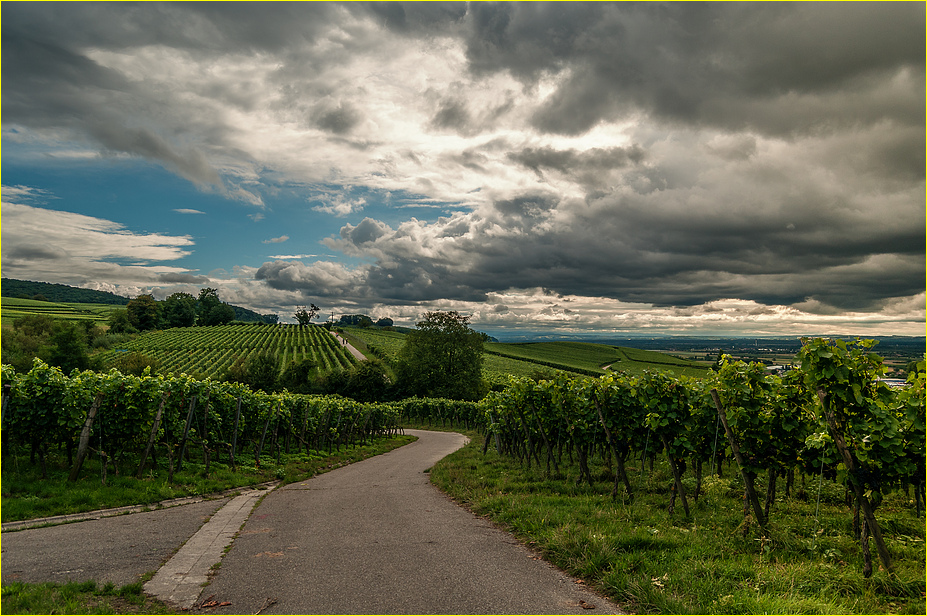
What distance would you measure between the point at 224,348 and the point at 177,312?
170 ft

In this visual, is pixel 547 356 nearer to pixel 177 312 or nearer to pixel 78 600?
pixel 177 312

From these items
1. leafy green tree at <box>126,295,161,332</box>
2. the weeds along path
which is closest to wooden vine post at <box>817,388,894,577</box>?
the weeds along path

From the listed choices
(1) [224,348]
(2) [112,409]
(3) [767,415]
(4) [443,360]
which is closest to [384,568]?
(3) [767,415]

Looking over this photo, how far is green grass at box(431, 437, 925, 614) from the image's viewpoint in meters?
5.36

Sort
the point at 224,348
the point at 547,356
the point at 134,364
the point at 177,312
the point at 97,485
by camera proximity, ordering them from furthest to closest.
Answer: the point at 177,312 < the point at 547,356 < the point at 224,348 < the point at 134,364 < the point at 97,485

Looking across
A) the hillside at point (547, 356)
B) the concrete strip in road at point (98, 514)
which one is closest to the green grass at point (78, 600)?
the concrete strip in road at point (98, 514)

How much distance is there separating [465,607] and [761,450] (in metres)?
6.34

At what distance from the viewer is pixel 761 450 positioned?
8617mm

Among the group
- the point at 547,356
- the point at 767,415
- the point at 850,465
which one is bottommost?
the point at 547,356

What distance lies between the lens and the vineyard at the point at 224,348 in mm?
83000

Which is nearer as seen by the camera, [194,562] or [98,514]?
[194,562]

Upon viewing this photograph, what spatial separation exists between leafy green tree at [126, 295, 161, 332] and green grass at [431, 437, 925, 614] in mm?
148070

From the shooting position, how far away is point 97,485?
11.5 m

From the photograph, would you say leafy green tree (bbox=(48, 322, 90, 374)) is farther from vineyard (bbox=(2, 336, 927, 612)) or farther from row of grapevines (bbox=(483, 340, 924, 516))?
row of grapevines (bbox=(483, 340, 924, 516))
